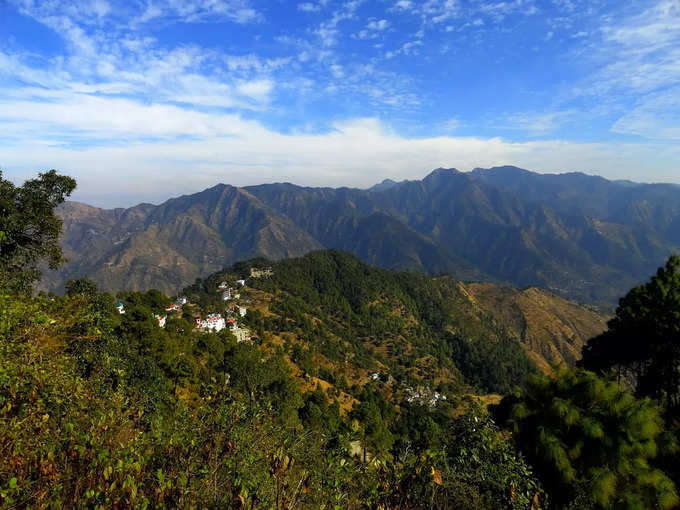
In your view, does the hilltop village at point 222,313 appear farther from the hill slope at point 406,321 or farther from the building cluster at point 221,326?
the hill slope at point 406,321

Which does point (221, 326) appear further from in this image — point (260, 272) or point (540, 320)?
point (540, 320)

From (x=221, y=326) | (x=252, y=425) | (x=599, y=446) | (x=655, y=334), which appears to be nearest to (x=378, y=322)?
(x=221, y=326)

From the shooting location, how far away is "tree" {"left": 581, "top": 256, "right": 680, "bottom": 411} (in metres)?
19.7

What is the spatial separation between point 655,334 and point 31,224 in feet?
114

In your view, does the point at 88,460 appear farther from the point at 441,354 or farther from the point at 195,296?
the point at 441,354

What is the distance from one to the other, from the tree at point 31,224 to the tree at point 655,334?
32.5 metres

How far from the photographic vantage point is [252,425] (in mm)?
6867

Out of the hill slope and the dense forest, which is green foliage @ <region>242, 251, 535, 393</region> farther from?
the dense forest

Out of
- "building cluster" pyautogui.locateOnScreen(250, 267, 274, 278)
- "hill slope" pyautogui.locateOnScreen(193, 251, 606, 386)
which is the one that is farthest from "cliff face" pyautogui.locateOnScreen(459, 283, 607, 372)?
"building cluster" pyautogui.locateOnScreen(250, 267, 274, 278)

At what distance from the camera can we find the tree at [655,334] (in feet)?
64.6

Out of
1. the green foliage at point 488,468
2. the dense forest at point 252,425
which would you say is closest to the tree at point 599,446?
the dense forest at point 252,425

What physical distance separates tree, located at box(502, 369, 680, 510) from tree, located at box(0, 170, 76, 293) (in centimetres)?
2282

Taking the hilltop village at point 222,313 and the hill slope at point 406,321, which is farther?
the hill slope at point 406,321

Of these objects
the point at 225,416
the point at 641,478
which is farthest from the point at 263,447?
the point at 641,478
